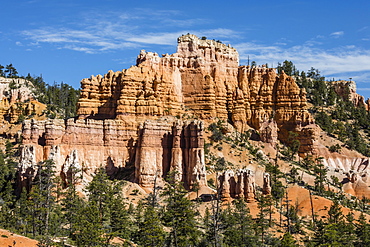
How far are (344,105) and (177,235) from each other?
3879 inches

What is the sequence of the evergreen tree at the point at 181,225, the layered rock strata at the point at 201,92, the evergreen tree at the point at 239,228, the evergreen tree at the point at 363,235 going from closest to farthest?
1. the evergreen tree at the point at 181,225
2. the evergreen tree at the point at 239,228
3. the evergreen tree at the point at 363,235
4. the layered rock strata at the point at 201,92

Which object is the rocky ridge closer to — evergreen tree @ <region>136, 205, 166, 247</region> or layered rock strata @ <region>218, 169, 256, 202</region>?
layered rock strata @ <region>218, 169, 256, 202</region>

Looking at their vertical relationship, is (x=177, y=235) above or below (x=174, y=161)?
below

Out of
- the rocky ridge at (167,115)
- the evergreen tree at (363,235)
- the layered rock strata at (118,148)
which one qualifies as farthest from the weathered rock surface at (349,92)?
the evergreen tree at (363,235)

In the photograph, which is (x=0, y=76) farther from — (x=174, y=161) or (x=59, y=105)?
(x=174, y=161)

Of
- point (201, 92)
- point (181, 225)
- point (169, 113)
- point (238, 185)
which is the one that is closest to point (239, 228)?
point (181, 225)

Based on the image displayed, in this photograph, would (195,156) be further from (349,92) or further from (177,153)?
(349,92)

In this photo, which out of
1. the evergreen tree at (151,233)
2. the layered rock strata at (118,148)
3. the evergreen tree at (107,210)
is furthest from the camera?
the layered rock strata at (118,148)

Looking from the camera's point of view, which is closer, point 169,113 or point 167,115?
point 167,115

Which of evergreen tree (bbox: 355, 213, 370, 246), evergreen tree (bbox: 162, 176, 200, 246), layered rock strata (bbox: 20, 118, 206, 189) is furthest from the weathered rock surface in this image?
evergreen tree (bbox: 162, 176, 200, 246)

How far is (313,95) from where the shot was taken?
160375mm

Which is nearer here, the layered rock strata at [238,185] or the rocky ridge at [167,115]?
the layered rock strata at [238,185]

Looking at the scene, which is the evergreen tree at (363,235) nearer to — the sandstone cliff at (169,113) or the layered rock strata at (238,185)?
the layered rock strata at (238,185)

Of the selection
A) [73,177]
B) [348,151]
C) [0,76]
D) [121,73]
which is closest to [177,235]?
[73,177]
